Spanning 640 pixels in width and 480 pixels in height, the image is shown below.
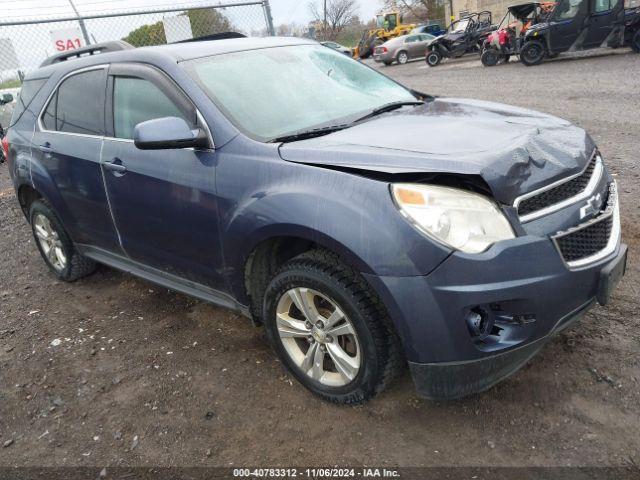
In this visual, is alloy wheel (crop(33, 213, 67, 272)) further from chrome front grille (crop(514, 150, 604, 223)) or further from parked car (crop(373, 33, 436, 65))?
parked car (crop(373, 33, 436, 65))

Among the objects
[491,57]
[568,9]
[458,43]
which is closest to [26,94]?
[568,9]

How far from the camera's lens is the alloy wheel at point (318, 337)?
2.42 m

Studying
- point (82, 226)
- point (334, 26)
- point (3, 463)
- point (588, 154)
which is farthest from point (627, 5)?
point (334, 26)

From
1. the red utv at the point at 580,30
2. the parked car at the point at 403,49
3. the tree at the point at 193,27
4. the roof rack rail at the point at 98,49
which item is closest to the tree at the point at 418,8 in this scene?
the parked car at the point at 403,49

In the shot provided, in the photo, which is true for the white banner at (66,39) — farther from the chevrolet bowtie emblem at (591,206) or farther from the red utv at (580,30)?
the red utv at (580,30)

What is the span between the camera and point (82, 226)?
3.79 meters

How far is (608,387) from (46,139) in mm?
3954

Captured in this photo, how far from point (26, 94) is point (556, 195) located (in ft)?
13.5

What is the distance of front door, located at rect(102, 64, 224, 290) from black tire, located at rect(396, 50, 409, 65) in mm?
24294

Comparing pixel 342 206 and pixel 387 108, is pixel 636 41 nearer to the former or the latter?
pixel 387 108

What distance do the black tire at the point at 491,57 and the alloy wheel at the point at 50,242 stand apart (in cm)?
1697

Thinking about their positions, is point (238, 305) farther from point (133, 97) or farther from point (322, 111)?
point (133, 97)

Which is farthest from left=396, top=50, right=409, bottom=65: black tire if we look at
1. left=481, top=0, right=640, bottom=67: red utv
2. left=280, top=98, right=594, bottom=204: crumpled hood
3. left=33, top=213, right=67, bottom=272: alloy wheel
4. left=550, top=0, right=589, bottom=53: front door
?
left=280, top=98, right=594, bottom=204: crumpled hood

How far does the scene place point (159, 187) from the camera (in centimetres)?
292
